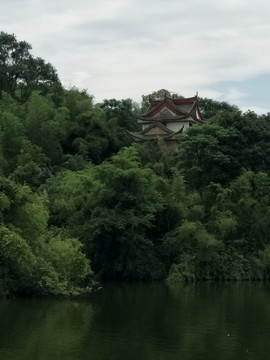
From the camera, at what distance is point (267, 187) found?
111ft

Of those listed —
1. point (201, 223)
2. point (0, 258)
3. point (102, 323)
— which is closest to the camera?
point (102, 323)

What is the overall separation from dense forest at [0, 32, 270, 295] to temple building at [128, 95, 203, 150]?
2631mm

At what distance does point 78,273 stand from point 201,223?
11142 mm

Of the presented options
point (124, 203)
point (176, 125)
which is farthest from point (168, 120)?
point (124, 203)

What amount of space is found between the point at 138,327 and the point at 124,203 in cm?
1273

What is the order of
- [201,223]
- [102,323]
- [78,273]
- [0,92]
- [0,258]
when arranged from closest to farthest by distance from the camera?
[102,323]
[0,258]
[78,273]
[201,223]
[0,92]

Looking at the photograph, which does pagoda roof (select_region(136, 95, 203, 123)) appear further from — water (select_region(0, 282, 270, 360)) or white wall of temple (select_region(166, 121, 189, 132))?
water (select_region(0, 282, 270, 360))

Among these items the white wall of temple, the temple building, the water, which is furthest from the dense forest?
the white wall of temple

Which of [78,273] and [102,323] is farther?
[78,273]

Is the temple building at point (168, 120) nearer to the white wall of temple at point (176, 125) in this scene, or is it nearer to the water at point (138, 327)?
the white wall of temple at point (176, 125)

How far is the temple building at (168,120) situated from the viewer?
43.5 m

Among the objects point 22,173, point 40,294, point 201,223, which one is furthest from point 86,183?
point 40,294

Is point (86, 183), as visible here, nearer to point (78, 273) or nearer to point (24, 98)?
point (78, 273)

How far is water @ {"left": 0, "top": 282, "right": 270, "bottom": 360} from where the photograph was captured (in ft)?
44.6
